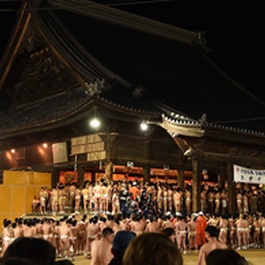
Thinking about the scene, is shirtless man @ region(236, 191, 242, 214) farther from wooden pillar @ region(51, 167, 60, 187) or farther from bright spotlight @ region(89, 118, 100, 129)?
wooden pillar @ region(51, 167, 60, 187)

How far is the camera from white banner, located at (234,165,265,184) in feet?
50.2

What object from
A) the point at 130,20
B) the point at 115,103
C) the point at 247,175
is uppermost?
the point at 130,20

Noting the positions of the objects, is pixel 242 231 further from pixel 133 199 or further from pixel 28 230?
pixel 28 230

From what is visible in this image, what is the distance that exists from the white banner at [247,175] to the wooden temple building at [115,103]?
0.26 m

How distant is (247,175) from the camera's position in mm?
15438

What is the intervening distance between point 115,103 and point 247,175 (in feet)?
17.2

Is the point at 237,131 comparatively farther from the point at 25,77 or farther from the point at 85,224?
the point at 25,77

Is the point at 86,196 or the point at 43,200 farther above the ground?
the point at 86,196

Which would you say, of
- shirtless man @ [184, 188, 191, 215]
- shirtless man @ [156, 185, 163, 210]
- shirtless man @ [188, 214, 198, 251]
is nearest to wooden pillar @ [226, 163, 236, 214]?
shirtless man @ [184, 188, 191, 215]

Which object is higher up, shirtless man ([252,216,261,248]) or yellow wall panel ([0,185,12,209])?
yellow wall panel ([0,185,12,209])

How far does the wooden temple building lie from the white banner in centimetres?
26

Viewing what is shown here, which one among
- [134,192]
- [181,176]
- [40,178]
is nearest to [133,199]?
[134,192]

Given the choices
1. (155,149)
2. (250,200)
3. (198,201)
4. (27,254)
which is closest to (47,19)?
(155,149)

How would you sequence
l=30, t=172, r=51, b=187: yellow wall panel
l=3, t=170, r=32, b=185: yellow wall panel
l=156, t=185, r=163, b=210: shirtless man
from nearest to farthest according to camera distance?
1. l=156, t=185, r=163, b=210: shirtless man
2. l=3, t=170, r=32, b=185: yellow wall panel
3. l=30, t=172, r=51, b=187: yellow wall panel
